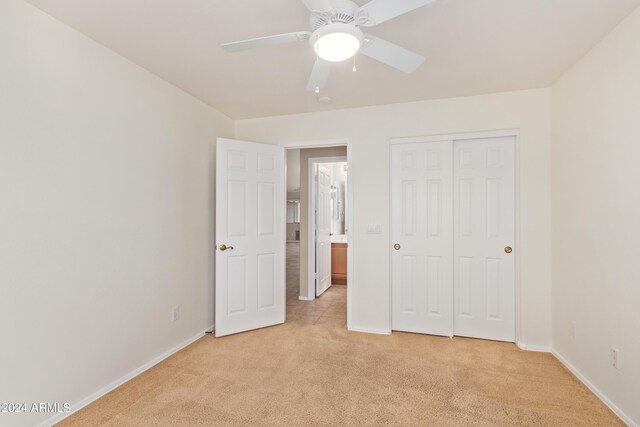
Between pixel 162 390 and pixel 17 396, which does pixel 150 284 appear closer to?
pixel 162 390

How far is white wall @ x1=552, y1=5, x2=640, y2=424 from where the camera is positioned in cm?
185

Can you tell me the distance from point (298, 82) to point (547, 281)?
9.39ft

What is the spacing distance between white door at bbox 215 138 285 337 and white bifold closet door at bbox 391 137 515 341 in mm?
1287

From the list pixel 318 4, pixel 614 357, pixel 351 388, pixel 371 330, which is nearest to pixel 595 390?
pixel 614 357

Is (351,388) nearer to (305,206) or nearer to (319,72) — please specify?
(319,72)

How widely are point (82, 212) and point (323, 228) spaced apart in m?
3.34

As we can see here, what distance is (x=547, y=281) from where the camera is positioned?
2906mm

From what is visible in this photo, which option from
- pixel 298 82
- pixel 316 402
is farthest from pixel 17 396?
pixel 298 82

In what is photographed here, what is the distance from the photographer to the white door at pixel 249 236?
3250mm

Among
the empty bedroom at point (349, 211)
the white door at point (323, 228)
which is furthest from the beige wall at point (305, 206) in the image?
the empty bedroom at point (349, 211)

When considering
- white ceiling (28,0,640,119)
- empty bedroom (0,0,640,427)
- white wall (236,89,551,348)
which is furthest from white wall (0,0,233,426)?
white wall (236,89,551,348)

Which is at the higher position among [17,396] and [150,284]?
[150,284]

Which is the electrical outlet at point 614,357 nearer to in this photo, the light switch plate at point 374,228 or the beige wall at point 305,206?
the light switch plate at point 374,228

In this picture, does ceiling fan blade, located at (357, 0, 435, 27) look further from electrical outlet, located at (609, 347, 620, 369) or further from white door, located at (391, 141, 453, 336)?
electrical outlet, located at (609, 347, 620, 369)
